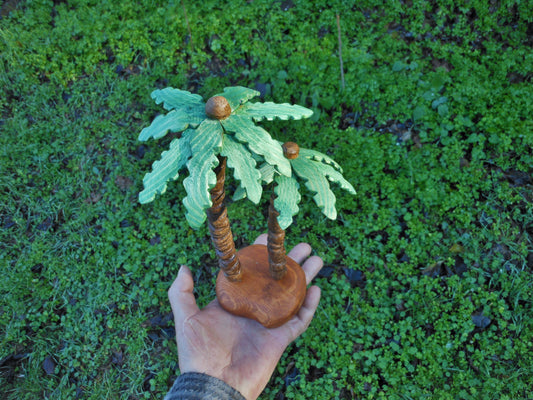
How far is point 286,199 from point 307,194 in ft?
5.77

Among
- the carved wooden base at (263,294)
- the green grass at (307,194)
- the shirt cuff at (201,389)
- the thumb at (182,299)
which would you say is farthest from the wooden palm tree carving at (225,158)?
the green grass at (307,194)

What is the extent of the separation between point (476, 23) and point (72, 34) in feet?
15.6

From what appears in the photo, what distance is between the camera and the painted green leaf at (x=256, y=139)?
1.47m

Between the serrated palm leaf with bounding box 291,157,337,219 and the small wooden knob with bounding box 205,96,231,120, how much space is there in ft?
1.48

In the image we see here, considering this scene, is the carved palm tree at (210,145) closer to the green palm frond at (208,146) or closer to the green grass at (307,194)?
the green palm frond at (208,146)

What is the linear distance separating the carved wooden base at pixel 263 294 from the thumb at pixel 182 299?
8.1 inches

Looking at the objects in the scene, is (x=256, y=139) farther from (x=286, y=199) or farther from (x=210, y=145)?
(x=286, y=199)

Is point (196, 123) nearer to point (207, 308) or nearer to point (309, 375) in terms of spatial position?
point (207, 308)

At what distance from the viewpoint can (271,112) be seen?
5.16 feet

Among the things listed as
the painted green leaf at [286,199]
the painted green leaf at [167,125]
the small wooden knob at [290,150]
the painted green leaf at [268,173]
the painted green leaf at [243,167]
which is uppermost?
the painted green leaf at [167,125]

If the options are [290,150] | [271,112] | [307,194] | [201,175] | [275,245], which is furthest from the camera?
[307,194]

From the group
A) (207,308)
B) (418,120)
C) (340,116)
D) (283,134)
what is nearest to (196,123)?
(207,308)

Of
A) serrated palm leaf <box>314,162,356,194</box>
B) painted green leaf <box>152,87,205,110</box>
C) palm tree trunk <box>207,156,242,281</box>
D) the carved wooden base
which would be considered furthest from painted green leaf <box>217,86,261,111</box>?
the carved wooden base

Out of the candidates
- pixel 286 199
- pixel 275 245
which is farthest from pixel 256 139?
pixel 275 245
